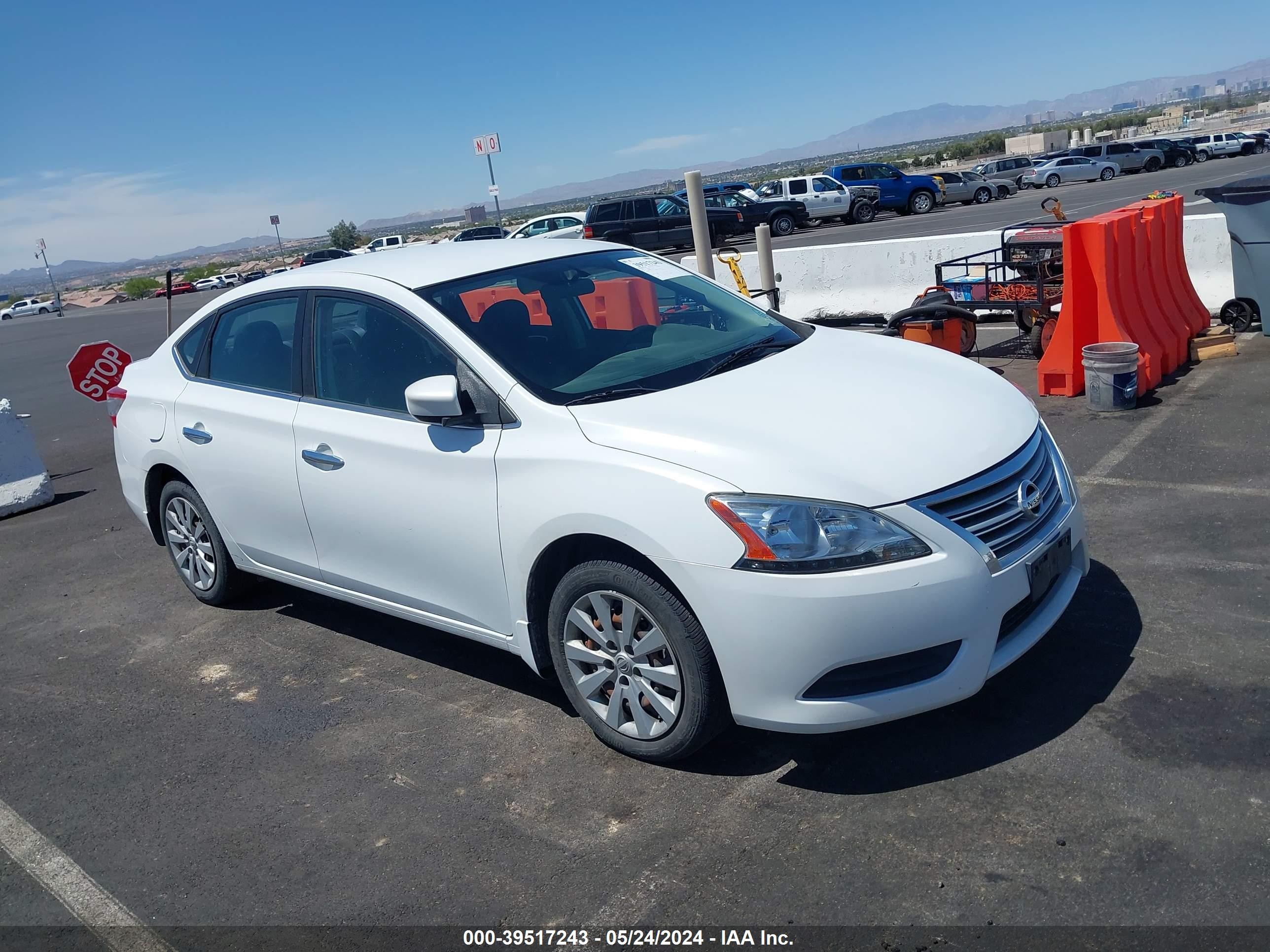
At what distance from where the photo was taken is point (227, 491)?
5.10 m

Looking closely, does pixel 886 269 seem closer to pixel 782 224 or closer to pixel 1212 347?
pixel 1212 347

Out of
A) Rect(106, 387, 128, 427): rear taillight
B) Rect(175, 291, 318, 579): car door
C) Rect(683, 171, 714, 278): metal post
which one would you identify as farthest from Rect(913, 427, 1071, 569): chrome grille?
Rect(683, 171, 714, 278): metal post

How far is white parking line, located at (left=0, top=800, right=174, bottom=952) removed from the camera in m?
3.15

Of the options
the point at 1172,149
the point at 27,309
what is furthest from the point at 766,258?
the point at 27,309

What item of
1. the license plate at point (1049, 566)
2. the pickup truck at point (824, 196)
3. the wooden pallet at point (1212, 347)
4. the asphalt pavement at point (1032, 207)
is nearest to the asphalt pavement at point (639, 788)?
the license plate at point (1049, 566)

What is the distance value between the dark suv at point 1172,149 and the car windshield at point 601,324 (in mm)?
49353

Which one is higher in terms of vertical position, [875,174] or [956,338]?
[875,174]

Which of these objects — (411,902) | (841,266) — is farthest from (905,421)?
(841,266)

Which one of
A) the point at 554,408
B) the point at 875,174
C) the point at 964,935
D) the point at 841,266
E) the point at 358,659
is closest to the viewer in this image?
the point at 964,935

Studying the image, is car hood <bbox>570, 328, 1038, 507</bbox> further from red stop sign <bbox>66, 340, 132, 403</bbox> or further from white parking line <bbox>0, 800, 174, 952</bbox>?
red stop sign <bbox>66, 340, 132, 403</bbox>

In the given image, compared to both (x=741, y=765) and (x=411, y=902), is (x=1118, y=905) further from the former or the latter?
(x=411, y=902)

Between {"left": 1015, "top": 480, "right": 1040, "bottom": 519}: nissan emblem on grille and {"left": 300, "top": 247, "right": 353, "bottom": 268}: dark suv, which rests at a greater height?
{"left": 300, "top": 247, "right": 353, "bottom": 268}: dark suv

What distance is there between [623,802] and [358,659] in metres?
1.92

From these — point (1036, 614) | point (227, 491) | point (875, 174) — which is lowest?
point (1036, 614)
